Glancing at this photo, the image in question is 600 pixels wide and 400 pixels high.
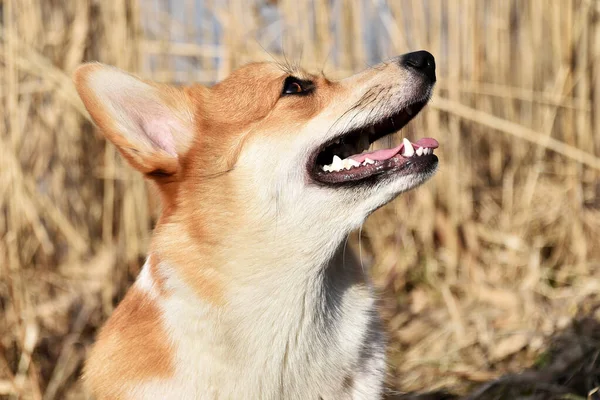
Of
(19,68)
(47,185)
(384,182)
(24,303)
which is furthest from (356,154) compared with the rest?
(47,185)

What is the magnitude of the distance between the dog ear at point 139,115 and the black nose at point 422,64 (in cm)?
88

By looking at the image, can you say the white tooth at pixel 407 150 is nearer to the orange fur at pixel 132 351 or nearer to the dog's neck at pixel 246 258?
the dog's neck at pixel 246 258

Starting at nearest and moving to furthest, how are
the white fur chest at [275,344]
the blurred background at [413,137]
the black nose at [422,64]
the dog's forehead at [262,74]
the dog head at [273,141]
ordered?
the white fur chest at [275,344] < the dog head at [273,141] < the black nose at [422,64] < the dog's forehead at [262,74] < the blurred background at [413,137]

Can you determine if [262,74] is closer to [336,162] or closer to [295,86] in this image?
[295,86]

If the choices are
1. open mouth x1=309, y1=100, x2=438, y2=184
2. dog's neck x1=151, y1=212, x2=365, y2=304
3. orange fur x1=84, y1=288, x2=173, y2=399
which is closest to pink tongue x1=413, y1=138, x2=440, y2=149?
open mouth x1=309, y1=100, x2=438, y2=184

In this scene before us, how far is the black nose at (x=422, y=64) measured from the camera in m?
3.11

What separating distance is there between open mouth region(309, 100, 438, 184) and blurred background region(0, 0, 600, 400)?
5.77 ft

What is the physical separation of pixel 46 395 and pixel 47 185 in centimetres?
166

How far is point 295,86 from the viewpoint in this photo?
10.5 ft

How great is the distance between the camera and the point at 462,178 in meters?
5.52

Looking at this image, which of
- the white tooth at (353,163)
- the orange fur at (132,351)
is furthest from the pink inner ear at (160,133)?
the white tooth at (353,163)

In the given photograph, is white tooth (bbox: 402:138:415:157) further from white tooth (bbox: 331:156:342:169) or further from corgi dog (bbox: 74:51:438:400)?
white tooth (bbox: 331:156:342:169)

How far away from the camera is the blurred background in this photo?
4.66 m

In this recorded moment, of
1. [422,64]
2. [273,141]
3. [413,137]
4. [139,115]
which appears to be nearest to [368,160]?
[273,141]
